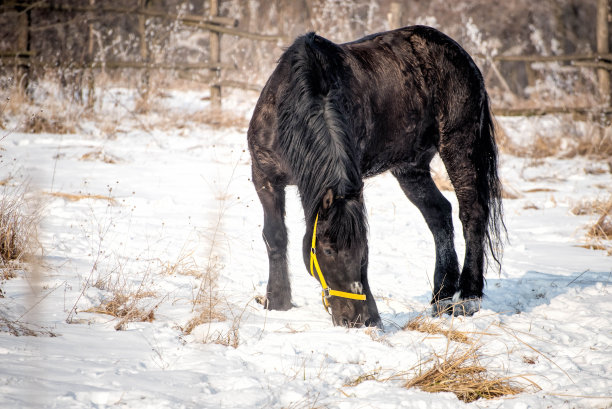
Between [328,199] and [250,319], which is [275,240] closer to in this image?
[250,319]

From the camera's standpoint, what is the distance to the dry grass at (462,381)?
7.77 feet

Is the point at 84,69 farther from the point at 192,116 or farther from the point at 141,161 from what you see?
the point at 141,161

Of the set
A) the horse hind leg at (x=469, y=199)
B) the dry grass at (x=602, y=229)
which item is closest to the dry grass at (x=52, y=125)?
the horse hind leg at (x=469, y=199)

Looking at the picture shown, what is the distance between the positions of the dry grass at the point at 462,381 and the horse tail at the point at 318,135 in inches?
28.8

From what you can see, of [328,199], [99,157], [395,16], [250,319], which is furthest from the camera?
[395,16]

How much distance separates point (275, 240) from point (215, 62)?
28.0 ft

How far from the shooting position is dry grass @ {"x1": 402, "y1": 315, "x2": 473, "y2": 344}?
2984mm

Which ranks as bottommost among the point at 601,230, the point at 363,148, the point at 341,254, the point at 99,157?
the point at 99,157

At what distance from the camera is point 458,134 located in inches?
158

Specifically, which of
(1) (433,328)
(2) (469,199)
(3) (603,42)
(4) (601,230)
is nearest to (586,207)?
(4) (601,230)

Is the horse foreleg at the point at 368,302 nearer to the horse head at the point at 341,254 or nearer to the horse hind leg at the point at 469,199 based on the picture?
the horse head at the point at 341,254

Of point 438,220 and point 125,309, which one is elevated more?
point 438,220

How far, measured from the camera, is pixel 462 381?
240cm

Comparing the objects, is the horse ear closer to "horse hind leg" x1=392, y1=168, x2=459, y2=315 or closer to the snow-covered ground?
the snow-covered ground
